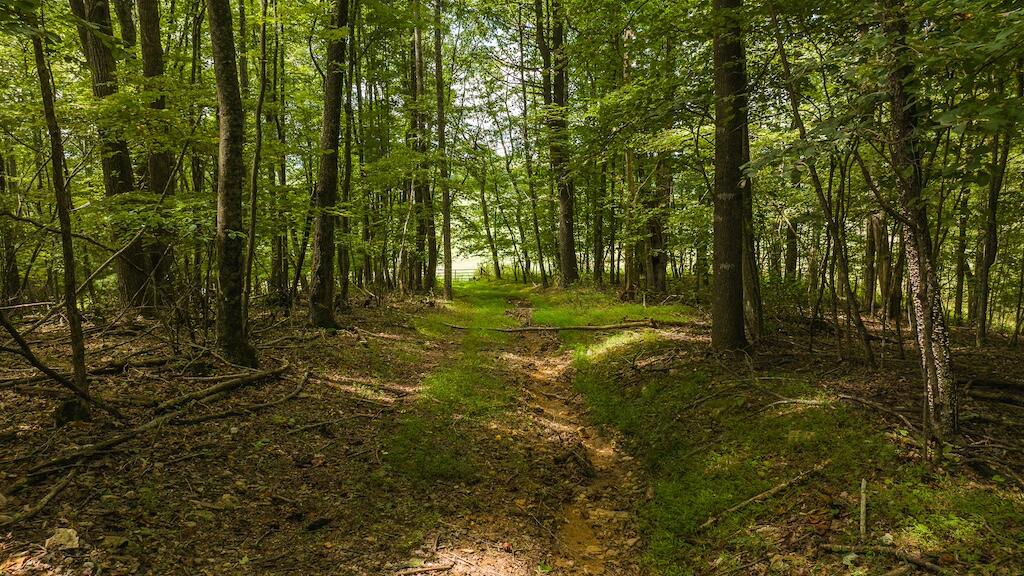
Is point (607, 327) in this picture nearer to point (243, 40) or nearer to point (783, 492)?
point (783, 492)

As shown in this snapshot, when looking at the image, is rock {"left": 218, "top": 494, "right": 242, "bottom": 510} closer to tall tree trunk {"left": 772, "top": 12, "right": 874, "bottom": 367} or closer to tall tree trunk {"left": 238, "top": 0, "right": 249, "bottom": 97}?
tall tree trunk {"left": 772, "top": 12, "right": 874, "bottom": 367}

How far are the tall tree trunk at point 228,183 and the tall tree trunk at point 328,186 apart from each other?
341 centimetres

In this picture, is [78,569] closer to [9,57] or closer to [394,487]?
[394,487]

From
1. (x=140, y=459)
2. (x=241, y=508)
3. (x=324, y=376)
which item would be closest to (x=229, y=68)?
(x=324, y=376)

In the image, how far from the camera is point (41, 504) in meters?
3.48

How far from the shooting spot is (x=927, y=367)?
4.22m

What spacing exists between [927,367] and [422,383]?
6.78m

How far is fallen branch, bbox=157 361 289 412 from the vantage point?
18.2 feet

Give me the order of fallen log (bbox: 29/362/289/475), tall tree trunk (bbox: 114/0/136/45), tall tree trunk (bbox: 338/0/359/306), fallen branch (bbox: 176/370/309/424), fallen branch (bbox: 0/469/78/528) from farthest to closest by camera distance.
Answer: tall tree trunk (bbox: 338/0/359/306) < tall tree trunk (bbox: 114/0/136/45) < fallen branch (bbox: 176/370/309/424) < fallen log (bbox: 29/362/289/475) < fallen branch (bbox: 0/469/78/528)

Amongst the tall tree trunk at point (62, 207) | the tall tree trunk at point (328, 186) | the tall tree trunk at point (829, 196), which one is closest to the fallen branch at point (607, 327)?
the tall tree trunk at point (328, 186)

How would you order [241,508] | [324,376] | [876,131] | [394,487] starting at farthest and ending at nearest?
[324,376], [394,487], [241,508], [876,131]

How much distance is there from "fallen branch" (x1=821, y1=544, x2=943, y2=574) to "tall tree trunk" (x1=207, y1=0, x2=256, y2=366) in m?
7.37

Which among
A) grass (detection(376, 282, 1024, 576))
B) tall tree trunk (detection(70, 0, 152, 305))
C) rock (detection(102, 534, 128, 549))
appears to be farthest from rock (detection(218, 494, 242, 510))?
tall tree trunk (detection(70, 0, 152, 305))

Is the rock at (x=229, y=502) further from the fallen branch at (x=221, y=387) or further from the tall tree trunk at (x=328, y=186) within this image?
the tall tree trunk at (x=328, y=186)
